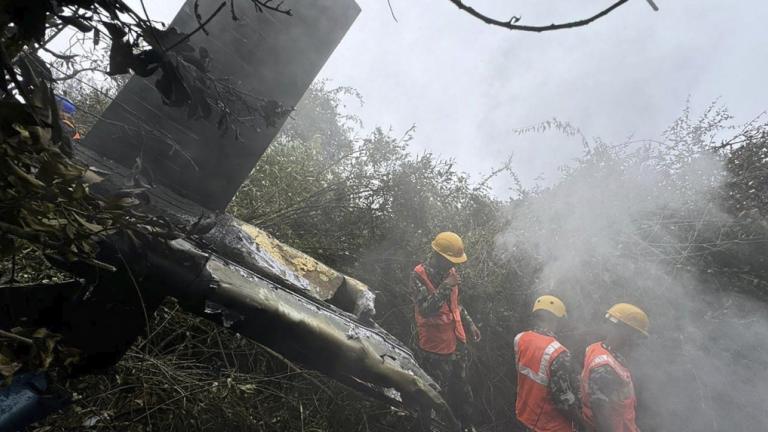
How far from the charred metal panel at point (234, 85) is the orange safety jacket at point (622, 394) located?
3.83 metres

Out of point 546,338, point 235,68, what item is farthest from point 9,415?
point 546,338

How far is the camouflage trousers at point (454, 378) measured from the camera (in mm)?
5199

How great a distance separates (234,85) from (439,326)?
3692 mm

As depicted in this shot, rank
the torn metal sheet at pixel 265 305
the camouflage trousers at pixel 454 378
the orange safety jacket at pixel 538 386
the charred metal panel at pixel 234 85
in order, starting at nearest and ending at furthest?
the torn metal sheet at pixel 265 305, the charred metal panel at pixel 234 85, the orange safety jacket at pixel 538 386, the camouflage trousers at pixel 454 378

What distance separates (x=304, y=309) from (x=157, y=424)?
1920mm

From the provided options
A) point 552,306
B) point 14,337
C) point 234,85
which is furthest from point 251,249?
point 552,306

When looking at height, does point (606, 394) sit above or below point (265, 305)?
above

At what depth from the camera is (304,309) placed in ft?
7.10

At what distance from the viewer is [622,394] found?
380 cm

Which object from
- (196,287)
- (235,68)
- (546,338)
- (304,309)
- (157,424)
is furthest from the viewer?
(546,338)

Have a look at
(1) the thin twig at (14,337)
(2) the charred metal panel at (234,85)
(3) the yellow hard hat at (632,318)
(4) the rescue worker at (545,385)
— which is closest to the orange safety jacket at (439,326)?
(4) the rescue worker at (545,385)

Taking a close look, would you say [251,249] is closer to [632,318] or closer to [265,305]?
[265,305]

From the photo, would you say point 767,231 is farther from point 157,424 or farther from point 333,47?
point 157,424

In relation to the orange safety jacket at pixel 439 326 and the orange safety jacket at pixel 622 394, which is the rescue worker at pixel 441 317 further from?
the orange safety jacket at pixel 622 394
